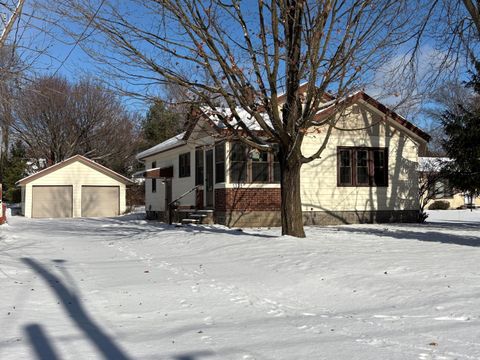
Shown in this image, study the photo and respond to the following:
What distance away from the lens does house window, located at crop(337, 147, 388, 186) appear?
69.0 feet

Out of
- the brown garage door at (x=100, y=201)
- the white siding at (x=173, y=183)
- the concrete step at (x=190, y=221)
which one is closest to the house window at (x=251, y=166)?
the concrete step at (x=190, y=221)

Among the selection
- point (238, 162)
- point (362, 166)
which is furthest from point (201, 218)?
point (362, 166)

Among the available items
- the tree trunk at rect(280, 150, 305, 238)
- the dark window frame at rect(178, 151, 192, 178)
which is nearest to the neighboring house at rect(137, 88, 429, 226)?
the dark window frame at rect(178, 151, 192, 178)

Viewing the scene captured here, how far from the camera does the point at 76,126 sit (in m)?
42.7

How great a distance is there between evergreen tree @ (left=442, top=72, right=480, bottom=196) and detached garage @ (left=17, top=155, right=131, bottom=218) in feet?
74.3

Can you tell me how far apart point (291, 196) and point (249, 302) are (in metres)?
6.25

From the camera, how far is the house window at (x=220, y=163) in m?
19.9

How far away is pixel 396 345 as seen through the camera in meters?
5.05

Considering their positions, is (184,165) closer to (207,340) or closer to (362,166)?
(362,166)

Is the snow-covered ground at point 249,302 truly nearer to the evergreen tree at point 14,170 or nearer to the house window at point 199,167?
the house window at point 199,167

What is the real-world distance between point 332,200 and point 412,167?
4.07 metres

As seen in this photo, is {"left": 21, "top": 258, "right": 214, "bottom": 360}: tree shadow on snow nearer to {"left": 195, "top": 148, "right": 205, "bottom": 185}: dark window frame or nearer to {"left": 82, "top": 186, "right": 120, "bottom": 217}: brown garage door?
{"left": 195, "top": 148, "right": 205, "bottom": 185}: dark window frame

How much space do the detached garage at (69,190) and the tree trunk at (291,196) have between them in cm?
2347

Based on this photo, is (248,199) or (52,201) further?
(52,201)
